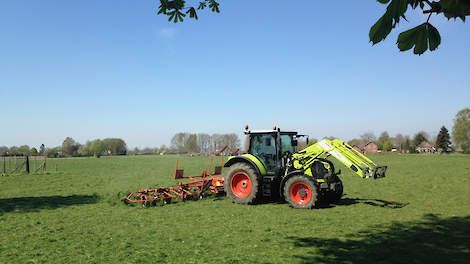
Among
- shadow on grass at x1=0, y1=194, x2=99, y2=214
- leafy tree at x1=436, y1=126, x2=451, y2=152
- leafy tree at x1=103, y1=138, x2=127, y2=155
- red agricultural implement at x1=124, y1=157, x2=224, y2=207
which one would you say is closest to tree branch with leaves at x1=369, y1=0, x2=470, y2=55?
red agricultural implement at x1=124, y1=157, x2=224, y2=207

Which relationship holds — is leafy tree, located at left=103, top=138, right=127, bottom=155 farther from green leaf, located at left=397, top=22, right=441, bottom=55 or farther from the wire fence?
green leaf, located at left=397, top=22, right=441, bottom=55

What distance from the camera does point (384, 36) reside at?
6.41 ft

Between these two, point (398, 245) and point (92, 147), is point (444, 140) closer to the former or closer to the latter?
point (398, 245)

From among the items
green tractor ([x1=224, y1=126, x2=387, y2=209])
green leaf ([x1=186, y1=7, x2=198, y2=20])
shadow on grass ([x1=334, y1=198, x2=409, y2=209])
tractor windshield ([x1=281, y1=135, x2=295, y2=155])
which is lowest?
shadow on grass ([x1=334, y1=198, x2=409, y2=209])

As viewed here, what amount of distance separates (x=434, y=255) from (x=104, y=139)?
148047mm

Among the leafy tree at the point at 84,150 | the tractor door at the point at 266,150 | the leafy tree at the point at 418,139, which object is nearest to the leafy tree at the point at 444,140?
the leafy tree at the point at 418,139

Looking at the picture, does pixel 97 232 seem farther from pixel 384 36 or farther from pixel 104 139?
pixel 104 139

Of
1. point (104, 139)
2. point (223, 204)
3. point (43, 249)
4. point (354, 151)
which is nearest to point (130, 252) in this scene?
point (43, 249)

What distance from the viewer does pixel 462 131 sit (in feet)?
268

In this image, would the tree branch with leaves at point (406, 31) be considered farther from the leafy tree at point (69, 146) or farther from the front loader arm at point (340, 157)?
the leafy tree at point (69, 146)

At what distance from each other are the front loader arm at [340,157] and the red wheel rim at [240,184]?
1896 millimetres

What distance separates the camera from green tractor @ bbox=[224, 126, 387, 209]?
32.0 ft

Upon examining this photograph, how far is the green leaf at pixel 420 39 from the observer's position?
6.30ft

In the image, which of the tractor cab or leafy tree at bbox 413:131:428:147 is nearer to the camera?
the tractor cab
